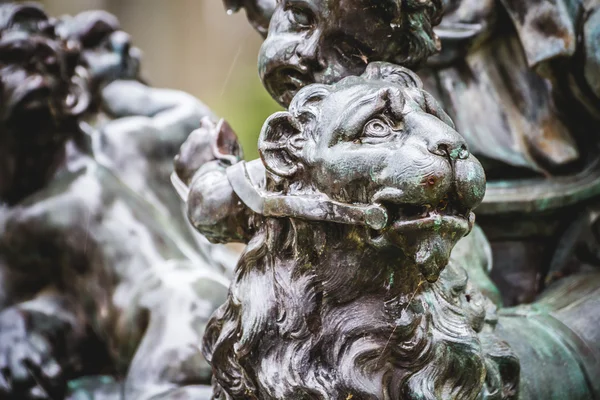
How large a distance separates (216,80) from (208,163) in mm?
4857

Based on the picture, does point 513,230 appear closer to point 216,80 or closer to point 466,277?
point 466,277

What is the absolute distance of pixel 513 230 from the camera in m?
2.22

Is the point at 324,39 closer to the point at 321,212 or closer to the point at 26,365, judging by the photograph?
the point at 321,212

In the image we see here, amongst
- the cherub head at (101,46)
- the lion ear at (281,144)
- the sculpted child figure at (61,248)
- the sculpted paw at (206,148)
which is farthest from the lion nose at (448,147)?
the cherub head at (101,46)

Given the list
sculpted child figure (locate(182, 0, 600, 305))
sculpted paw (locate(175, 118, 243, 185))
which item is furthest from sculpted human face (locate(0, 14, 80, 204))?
sculpted paw (locate(175, 118, 243, 185))

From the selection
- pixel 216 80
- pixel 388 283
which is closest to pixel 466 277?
pixel 388 283

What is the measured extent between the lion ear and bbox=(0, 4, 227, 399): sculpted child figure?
3.89 feet

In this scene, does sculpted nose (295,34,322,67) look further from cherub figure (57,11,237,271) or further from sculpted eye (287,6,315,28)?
cherub figure (57,11,237,271)

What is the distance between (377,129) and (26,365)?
5.18 ft

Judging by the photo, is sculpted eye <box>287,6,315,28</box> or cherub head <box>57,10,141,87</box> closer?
sculpted eye <box>287,6,315,28</box>

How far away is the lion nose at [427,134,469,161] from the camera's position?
1286 millimetres

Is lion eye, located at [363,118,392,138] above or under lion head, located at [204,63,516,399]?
above

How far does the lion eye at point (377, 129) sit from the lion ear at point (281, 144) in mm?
86

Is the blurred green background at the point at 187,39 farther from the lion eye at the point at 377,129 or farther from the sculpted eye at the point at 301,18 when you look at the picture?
the lion eye at the point at 377,129
